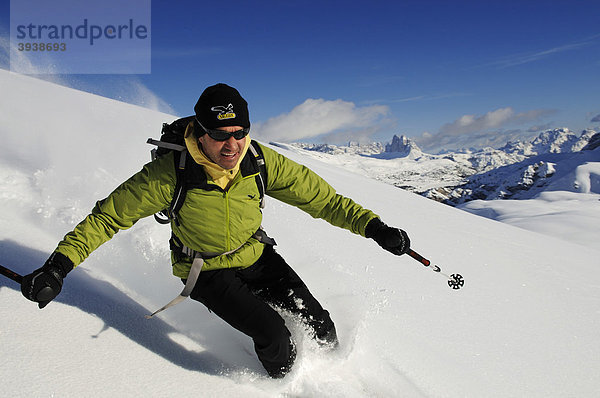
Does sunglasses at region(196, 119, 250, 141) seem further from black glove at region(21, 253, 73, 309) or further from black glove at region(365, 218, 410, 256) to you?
black glove at region(365, 218, 410, 256)

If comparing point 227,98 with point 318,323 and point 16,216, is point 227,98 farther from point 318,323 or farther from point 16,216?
point 16,216

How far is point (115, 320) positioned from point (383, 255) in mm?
3368

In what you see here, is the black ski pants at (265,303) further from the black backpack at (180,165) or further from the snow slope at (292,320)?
the black backpack at (180,165)

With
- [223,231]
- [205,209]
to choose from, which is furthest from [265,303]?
[205,209]

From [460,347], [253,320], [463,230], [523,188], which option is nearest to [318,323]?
[253,320]

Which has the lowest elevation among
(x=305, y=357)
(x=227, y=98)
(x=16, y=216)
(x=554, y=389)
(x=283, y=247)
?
(x=554, y=389)

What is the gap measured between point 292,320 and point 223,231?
0.89 m

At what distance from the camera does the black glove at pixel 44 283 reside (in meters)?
2.21

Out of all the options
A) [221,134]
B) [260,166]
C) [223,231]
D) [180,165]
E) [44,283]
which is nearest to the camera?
[44,283]

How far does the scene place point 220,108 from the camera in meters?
2.49

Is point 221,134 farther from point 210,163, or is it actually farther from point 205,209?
point 205,209

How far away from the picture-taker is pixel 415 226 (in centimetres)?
669

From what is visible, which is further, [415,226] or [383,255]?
[415,226]

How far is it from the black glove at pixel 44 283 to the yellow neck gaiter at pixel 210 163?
111 cm
